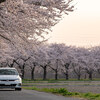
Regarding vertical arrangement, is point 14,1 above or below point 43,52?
below

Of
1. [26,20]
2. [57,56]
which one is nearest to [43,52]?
[57,56]

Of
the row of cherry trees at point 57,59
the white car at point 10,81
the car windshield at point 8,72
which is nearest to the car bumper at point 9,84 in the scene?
the white car at point 10,81

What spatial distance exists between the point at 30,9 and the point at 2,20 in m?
2.37

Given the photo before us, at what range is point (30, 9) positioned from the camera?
656 inches

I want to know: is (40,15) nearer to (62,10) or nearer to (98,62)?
(62,10)

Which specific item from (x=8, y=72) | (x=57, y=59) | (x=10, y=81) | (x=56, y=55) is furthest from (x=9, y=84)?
(x=57, y=59)

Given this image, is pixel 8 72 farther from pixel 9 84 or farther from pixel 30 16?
pixel 30 16

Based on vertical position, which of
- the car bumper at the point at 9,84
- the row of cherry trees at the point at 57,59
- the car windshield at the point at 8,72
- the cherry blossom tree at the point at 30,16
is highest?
the row of cherry trees at the point at 57,59

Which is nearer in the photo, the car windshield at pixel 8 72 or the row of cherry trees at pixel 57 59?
the car windshield at pixel 8 72

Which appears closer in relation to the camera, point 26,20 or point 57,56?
point 26,20

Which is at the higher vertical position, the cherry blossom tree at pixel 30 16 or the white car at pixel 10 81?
the cherry blossom tree at pixel 30 16

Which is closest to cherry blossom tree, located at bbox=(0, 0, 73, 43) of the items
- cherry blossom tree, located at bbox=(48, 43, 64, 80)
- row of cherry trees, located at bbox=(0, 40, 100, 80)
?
row of cherry trees, located at bbox=(0, 40, 100, 80)

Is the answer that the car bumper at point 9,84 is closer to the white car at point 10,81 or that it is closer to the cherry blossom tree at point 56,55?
the white car at point 10,81

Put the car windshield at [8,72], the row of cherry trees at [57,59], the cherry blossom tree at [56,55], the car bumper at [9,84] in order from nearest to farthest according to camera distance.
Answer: the car bumper at [9,84], the car windshield at [8,72], the row of cherry trees at [57,59], the cherry blossom tree at [56,55]
